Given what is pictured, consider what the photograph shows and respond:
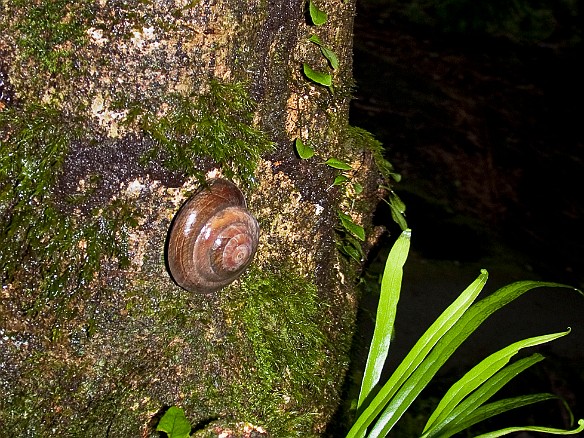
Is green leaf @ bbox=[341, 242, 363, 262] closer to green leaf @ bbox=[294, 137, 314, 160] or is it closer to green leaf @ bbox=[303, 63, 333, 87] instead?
green leaf @ bbox=[294, 137, 314, 160]

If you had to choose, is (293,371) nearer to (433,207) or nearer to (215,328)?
(215,328)

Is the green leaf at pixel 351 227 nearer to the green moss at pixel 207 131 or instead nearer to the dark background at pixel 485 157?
the green moss at pixel 207 131

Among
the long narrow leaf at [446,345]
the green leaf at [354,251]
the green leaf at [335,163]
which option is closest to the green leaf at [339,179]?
the green leaf at [335,163]

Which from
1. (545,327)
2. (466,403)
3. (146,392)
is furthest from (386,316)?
(545,327)

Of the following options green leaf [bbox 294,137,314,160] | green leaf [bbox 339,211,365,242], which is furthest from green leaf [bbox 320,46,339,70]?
green leaf [bbox 339,211,365,242]

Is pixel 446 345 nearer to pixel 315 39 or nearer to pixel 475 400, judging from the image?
pixel 475 400
